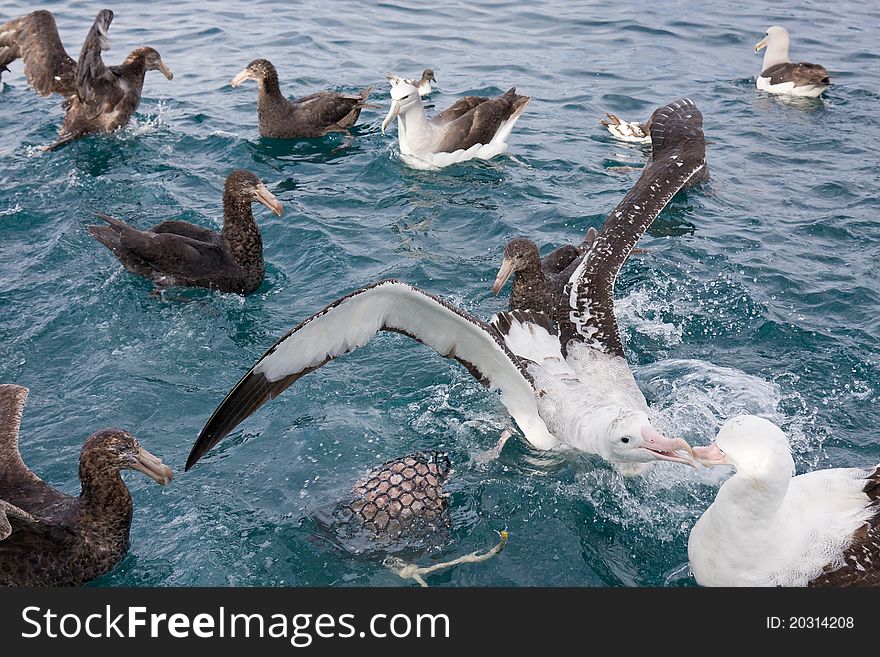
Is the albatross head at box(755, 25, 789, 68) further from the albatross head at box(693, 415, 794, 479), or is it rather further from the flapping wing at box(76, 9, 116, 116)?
the albatross head at box(693, 415, 794, 479)

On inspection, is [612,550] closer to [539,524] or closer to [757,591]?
[539,524]

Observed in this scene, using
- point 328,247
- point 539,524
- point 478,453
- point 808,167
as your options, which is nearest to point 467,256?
point 328,247

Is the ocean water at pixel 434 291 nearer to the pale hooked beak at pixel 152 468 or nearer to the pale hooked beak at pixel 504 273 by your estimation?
the pale hooked beak at pixel 152 468

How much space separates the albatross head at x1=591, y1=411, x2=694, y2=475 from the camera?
5.53 metres

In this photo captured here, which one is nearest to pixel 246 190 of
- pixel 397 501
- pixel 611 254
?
pixel 611 254

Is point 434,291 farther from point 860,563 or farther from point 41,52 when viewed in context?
point 41,52

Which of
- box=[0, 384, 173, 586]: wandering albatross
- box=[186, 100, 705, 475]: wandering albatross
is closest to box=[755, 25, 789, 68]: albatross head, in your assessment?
box=[186, 100, 705, 475]: wandering albatross

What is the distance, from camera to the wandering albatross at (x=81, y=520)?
17.4 ft

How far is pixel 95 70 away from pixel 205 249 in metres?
4.52

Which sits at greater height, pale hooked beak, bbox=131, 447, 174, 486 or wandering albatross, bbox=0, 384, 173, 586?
pale hooked beak, bbox=131, 447, 174, 486

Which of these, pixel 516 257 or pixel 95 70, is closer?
pixel 516 257

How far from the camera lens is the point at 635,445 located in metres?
5.89

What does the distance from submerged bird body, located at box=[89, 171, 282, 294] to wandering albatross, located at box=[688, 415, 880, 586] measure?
4998 millimetres

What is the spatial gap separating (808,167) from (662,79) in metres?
4.34
